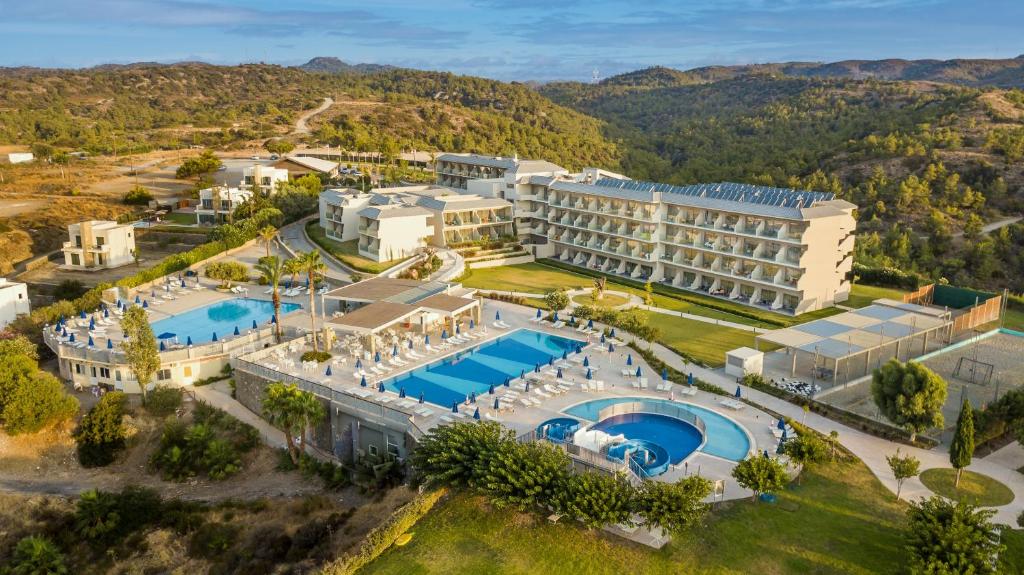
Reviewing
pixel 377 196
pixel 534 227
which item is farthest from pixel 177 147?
pixel 534 227

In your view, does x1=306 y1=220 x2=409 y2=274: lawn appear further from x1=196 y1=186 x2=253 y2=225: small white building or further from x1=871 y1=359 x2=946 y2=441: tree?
x1=871 y1=359 x2=946 y2=441: tree

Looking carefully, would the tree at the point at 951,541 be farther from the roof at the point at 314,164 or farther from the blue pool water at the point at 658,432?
the roof at the point at 314,164

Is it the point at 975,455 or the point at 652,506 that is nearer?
the point at 652,506

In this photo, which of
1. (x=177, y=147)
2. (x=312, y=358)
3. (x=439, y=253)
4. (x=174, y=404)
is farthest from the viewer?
(x=177, y=147)

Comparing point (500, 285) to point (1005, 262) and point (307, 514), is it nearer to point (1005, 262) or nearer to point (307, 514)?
point (307, 514)

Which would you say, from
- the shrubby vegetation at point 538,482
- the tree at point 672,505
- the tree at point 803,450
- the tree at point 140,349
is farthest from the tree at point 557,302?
the tree at point 672,505

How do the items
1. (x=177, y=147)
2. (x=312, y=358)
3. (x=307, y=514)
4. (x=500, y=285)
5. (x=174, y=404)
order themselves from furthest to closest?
(x=177, y=147), (x=500, y=285), (x=312, y=358), (x=174, y=404), (x=307, y=514)
